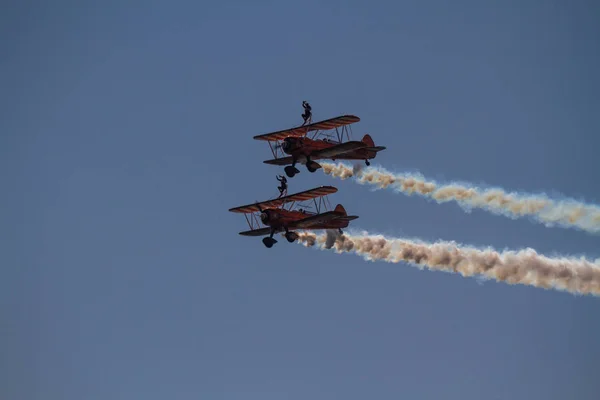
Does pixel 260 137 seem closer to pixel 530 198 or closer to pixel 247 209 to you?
pixel 247 209

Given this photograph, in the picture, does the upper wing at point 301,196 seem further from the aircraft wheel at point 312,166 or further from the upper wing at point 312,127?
the upper wing at point 312,127

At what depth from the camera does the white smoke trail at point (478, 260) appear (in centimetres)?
8581

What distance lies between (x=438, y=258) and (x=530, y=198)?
6.14 meters

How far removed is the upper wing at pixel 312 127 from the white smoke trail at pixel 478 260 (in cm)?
573

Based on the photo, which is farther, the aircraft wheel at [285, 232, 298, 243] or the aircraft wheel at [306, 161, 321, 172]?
the aircraft wheel at [306, 161, 321, 172]

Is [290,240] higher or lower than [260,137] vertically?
lower

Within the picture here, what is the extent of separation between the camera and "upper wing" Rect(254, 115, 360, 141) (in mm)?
88669

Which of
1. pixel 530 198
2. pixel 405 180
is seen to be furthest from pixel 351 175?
pixel 530 198

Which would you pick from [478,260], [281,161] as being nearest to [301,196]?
[281,161]

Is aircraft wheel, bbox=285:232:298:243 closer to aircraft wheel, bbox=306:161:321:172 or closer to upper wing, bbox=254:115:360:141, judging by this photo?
aircraft wheel, bbox=306:161:321:172

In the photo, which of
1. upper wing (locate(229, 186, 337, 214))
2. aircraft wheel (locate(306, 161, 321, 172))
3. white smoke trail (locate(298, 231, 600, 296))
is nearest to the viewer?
white smoke trail (locate(298, 231, 600, 296))

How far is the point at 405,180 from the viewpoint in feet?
313

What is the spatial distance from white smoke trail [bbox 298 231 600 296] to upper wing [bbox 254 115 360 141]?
573cm

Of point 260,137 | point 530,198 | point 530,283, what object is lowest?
point 530,283
